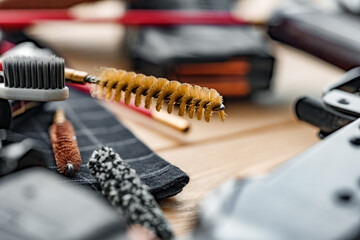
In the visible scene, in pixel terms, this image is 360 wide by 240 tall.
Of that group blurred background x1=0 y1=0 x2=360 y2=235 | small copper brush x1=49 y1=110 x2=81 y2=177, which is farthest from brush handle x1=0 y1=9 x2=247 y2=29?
small copper brush x1=49 y1=110 x2=81 y2=177

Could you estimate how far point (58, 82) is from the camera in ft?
1.15

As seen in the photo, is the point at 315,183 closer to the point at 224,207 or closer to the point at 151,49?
the point at 224,207

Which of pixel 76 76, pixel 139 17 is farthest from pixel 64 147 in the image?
pixel 139 17

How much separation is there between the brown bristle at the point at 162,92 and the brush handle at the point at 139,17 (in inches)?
12.4

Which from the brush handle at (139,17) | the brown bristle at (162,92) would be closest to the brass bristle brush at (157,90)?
the brown bristle at (162,92)

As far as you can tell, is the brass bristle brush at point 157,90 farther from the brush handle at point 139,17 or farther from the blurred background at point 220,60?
the brush handle at point 139,17

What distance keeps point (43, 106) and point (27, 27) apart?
251 mm

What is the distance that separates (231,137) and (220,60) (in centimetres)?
11

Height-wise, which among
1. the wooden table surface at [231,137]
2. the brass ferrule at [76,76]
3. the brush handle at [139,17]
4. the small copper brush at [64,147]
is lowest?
the wooden table surface at [231,137]

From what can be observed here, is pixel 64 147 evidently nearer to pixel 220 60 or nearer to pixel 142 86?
pixel 142 86

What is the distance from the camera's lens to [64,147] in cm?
38

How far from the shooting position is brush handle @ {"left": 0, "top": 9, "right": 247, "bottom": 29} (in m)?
0.67

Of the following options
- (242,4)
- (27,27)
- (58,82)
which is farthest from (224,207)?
(242,4)

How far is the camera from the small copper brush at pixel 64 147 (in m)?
0.36
